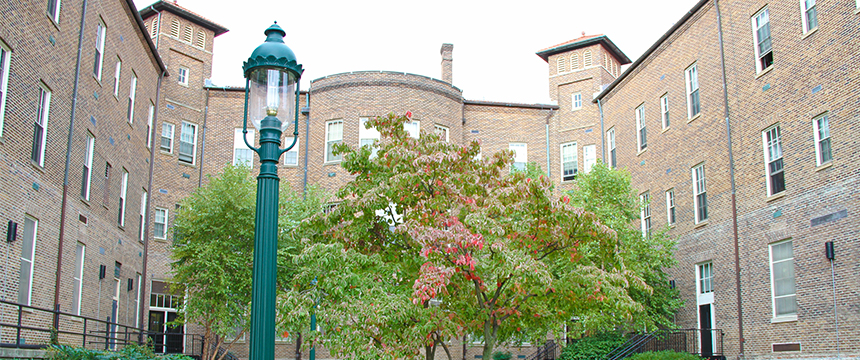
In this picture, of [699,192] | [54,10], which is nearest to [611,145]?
[699,192]

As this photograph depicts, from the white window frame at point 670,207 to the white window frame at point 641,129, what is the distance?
113 inches

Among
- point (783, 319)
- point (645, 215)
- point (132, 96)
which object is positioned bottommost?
point (783, 319)

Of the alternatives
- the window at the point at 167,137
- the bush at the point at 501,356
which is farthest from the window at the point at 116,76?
the bush at the point at 501,356

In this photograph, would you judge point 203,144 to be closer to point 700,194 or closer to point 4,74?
point 4,74

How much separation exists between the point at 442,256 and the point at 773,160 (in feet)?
45.0

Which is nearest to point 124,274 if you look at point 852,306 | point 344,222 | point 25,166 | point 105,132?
point 105,132

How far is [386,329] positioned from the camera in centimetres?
1140

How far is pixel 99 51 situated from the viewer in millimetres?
22297

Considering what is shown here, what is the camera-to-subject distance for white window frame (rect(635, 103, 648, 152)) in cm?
2934

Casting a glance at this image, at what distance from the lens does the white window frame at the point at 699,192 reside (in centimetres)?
2445

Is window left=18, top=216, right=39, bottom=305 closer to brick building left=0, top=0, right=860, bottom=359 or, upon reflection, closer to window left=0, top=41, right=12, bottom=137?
brick building left=0, top=0, right=860, bottom=359

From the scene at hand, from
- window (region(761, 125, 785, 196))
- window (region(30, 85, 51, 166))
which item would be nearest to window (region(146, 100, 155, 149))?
window (region(30, 85, 51, 166))

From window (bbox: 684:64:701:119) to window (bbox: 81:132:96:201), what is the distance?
20.3m

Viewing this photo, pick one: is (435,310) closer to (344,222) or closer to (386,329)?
(386,329)
